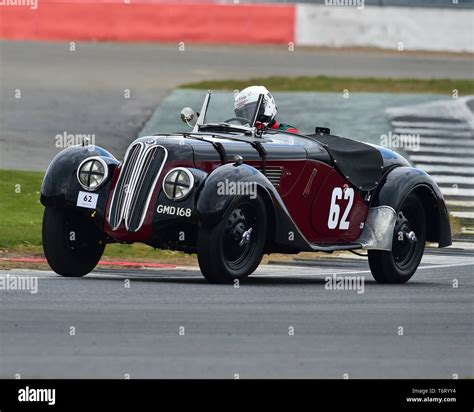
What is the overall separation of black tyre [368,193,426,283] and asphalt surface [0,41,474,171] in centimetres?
908

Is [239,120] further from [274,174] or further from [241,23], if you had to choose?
[241,23]

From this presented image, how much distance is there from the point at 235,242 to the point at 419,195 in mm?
2715

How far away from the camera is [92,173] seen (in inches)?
511

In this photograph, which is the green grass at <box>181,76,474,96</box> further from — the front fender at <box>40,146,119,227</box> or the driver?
the front fender at <box>40,146,119,227</box>

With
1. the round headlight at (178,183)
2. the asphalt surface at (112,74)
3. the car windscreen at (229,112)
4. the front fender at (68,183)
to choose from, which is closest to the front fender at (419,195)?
the car windscreen at (229,112)

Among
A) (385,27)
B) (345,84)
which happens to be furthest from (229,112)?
(385,27)

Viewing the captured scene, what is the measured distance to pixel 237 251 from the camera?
1250cm

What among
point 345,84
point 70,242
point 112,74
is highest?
point 112,74

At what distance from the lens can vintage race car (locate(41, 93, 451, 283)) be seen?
1237 centimetres

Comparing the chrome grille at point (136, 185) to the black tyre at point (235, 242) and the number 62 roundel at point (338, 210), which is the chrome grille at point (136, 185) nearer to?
the black tyre at point (235, 242)

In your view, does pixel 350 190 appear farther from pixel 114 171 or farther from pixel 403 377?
pixel 403 377

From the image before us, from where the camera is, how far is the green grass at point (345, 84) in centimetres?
2995

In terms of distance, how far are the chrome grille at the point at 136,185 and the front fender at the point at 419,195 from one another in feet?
8.38
